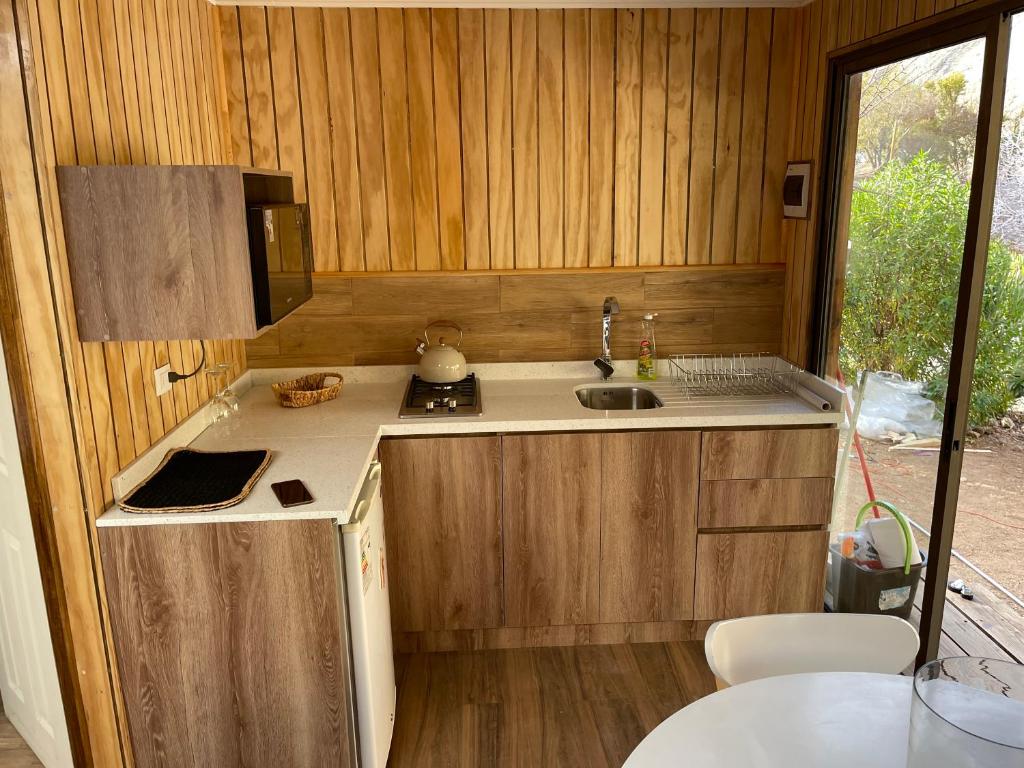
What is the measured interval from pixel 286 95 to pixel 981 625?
3257mm

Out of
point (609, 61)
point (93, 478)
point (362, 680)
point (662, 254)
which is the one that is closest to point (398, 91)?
point (609, 61)

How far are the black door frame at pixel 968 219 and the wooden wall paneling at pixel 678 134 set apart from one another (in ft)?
1.88

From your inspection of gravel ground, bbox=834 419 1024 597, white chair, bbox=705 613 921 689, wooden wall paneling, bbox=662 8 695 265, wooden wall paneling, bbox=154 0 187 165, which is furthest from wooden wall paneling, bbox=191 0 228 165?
gravel ground, bbox=834 419 1024 597

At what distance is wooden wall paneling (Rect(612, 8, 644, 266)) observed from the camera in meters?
3.26

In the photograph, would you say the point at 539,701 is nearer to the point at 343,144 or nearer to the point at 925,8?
the point at 343,144

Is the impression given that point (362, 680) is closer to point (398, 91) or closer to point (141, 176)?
point (141, 176)

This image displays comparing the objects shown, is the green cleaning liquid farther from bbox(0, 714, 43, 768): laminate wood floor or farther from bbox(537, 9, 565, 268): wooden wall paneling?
bbox(0, 714, 43, 768): laminate wood floor

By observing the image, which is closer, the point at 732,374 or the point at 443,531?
the point at 443,531

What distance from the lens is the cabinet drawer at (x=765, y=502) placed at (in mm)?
3004

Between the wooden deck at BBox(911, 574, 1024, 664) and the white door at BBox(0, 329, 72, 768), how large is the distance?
2.70m

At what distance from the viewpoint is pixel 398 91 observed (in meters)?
3.25

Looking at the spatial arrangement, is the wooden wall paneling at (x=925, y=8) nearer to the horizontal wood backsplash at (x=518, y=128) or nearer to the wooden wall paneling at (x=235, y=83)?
the horizontal wood backsplash at (x=518, y=128)

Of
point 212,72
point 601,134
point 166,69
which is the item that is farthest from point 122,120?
point 601,134

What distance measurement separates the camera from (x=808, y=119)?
3229mm
